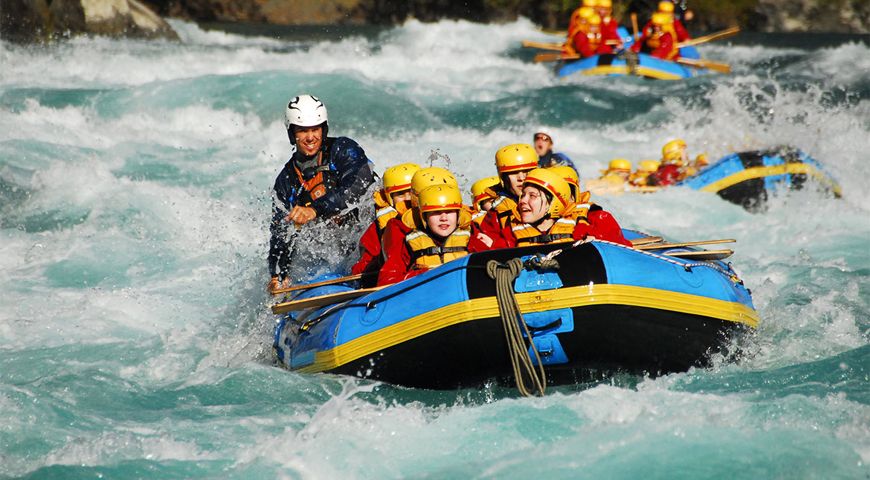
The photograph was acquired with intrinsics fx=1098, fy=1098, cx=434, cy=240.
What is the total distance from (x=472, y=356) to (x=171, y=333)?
10.4 feet

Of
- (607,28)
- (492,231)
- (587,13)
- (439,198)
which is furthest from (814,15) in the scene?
(439,198)

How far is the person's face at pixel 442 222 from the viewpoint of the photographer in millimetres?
6680

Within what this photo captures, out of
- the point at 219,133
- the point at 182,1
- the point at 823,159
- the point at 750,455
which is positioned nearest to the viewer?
the point at 750,455

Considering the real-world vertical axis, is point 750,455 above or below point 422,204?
below

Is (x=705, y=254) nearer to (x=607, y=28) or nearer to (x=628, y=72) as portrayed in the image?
(x=628, y=72)

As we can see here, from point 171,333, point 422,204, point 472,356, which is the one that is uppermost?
point 422,204

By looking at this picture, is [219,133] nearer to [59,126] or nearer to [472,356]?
[59,126]

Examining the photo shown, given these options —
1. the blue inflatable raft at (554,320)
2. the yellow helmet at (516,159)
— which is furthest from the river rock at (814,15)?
the blue inflatable raft at (554,320)

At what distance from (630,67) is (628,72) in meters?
0.09

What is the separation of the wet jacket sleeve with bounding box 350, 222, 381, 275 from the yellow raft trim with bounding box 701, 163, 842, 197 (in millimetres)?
5691

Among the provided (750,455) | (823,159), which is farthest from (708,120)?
(750,455)

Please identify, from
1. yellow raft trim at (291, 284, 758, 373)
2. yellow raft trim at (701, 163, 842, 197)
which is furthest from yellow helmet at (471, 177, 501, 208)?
yellow raft trim at (701, 163, 842, 197)

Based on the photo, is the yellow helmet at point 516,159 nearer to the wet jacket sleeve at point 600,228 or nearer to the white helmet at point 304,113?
the wet jacket sleeve at point 600,228

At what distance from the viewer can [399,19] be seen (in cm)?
3138
